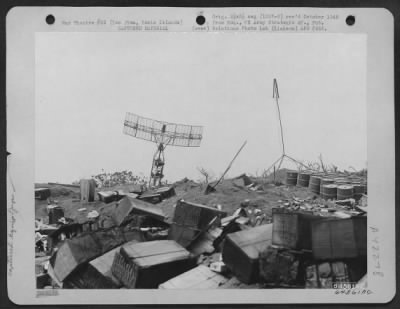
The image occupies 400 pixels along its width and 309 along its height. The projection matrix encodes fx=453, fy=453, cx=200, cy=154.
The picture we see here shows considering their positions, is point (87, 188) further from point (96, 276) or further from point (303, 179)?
point (303, 179)

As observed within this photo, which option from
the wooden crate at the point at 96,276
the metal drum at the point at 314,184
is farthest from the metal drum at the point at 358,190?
the wooden crate at the point at 96,276

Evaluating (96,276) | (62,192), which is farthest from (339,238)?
(62,192)

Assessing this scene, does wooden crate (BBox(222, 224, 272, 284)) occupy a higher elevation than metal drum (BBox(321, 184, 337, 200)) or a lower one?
lower

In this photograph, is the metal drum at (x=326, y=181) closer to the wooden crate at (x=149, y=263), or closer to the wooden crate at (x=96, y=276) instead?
the wooden crate at (x=149, y=263)

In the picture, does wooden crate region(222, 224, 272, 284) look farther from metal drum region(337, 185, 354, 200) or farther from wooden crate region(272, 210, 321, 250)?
metal drum region(337, 185, 354, 200)

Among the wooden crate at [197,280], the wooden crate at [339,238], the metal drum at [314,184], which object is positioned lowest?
the wooden crate at [197,280]

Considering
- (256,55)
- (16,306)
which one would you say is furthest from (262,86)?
(16,306)

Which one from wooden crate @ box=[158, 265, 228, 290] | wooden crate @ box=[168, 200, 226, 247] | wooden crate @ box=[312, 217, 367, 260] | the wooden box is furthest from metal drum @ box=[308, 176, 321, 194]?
the wooden box

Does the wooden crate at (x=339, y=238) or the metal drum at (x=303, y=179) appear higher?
the metal drum at (x=303, y=179)
